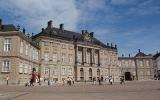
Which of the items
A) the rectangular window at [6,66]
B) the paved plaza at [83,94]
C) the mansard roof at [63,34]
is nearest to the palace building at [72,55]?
the mansard roof at [63,34]

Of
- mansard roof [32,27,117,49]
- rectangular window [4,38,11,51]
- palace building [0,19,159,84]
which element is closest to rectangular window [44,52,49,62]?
palace building [0,19,159,84]

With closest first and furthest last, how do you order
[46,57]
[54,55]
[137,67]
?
[46,57]
[54,55]
[137,67]

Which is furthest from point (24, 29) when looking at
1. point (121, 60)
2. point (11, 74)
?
point (121, 60)

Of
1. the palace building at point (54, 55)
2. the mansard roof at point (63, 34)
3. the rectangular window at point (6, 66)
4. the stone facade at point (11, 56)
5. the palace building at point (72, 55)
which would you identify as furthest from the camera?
the mansard roof at point (63, 34)

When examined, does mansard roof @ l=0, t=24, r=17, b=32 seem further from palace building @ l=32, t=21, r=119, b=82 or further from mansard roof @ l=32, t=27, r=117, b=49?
mansard roof @ l=32, t=27, r=117, b=49

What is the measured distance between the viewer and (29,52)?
47.3 m

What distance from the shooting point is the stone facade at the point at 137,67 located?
91.8 metres

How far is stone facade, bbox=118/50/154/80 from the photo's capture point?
91812 mm

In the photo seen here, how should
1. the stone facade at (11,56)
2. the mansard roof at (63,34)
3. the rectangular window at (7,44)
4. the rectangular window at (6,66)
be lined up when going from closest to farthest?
the stone facade at (11,56), the rectangular window at (6,66), the rectangular window at (7,44), the mansard roof at (63,34)

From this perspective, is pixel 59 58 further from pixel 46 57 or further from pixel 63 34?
pixel 63 34

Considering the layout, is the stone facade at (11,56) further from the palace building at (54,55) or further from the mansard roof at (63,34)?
the mansard roof at (63,34)

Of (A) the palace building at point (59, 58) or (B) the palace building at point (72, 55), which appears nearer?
(A) the palace building at point (59, 58)

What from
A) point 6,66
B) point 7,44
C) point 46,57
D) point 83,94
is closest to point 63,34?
point 46,57

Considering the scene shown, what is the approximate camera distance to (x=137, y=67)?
3610 inches
